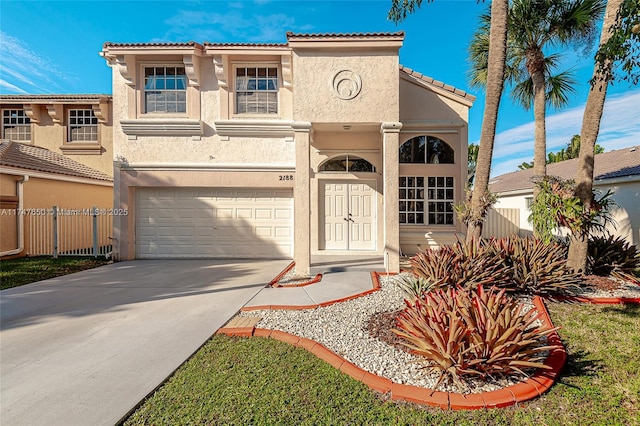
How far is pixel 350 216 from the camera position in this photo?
10.3m

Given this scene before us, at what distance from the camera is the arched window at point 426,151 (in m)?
10.6

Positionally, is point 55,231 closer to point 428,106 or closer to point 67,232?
point 67,232

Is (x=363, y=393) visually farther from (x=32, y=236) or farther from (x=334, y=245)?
(x=32, y=236)

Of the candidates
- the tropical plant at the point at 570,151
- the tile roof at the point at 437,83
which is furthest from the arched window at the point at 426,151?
the tropical plant at the point at 570,151

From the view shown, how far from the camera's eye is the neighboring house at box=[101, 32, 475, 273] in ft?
33.5

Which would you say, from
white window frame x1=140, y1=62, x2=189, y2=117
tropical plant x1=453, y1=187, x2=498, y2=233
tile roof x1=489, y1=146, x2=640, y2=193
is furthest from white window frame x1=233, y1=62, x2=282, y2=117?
tile roof x1=489, y1=146, x2=640, y2=193

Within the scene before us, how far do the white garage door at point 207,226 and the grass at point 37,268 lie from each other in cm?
165

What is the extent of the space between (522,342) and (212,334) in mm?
4001

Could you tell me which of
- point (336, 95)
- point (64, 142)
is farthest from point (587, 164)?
point (64, 142)

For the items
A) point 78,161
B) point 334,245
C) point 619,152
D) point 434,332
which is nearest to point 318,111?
point 334,245

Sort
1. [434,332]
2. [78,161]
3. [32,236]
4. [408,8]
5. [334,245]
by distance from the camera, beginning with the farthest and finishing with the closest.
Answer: [78,161]
[32,236]
[334,245]
[408,8]
[434,332]

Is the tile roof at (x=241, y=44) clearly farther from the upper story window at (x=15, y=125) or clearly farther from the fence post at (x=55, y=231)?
the upper story window at (x=15, y=125)

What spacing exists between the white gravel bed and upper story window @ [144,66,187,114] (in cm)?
849

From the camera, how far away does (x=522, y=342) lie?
3188mm
